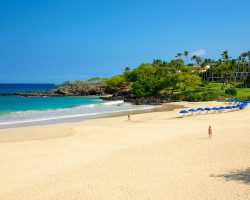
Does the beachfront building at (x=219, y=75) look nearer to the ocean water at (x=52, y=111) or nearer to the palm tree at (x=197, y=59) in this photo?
the palm tree at (x=197, y=59)

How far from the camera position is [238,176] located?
12.6 meters

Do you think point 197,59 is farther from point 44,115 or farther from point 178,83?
point 44,115

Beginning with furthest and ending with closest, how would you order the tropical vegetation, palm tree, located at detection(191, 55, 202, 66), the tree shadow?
palm tree, located at detection(191, 55, 202, 66) → the tropical vegetation → the tree shadow

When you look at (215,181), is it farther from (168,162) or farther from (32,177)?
(32,177)

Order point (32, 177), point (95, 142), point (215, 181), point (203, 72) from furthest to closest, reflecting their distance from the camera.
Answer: point (203, 72) < point (95, 142) < point (32, 177) < point (215, 181)

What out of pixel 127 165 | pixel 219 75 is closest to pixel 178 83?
pixel 219 75

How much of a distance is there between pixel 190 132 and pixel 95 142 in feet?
26.1

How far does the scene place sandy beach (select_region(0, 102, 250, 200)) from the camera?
450 inches

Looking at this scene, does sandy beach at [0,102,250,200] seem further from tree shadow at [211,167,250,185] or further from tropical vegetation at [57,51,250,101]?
tropical vegetation at [57,51,250,101]

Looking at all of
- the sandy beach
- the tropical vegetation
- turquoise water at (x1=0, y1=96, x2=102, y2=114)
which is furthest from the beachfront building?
the sandy beach

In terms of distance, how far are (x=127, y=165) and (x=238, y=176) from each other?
17.2ft

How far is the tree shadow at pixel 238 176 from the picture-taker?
12.2 meters

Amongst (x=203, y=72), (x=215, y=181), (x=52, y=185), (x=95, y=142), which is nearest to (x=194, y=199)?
(x=215, y=181)

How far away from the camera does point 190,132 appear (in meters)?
24.1
